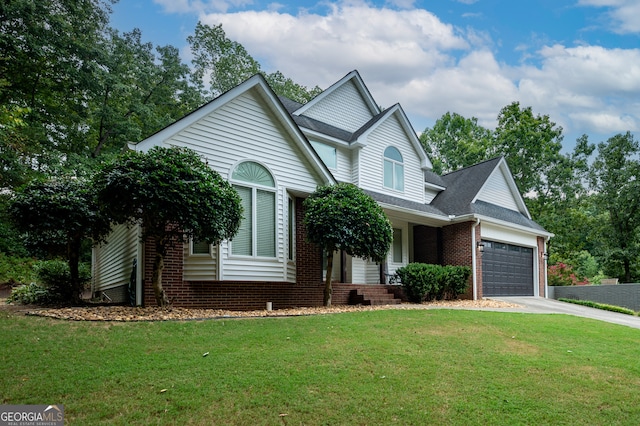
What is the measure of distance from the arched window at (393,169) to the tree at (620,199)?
50.8 ft

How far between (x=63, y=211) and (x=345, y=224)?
261 inches

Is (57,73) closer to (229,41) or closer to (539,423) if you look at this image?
(229,41)

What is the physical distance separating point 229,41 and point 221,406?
34181mm

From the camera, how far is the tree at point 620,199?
24547 millimetres

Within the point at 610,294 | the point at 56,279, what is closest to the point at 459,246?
the point at 610,294

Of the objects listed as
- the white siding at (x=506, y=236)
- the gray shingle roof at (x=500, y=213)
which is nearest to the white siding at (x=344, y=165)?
the gray shingle roof at (x=500, y=213)

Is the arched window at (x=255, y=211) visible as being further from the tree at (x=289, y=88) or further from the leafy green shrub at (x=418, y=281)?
the tree at (x=289, y=88)

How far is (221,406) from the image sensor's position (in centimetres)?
413

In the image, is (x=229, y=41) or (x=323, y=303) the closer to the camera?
(x=323, y=303)

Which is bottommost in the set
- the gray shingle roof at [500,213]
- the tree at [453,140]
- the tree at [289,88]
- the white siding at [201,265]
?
the white siding at [201,265]

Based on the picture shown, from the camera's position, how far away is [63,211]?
997 cm

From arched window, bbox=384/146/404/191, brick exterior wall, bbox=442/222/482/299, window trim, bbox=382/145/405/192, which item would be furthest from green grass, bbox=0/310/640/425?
arched window, bbox=384/146/404/191

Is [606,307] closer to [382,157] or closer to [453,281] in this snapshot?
[453,281]

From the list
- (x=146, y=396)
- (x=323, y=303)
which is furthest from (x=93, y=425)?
(x=323, y=303)
